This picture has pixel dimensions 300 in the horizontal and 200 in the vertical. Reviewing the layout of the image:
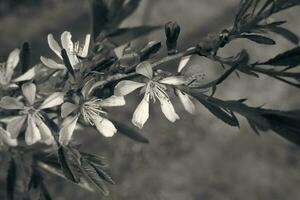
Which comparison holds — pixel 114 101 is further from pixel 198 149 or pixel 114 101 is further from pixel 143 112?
pixel 198 149

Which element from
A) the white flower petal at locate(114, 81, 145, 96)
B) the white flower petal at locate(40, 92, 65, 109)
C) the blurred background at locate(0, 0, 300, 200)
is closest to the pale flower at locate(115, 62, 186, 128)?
the white flower petal at locate(114, 81, 145, 96)

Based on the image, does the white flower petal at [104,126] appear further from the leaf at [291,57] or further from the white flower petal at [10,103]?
the leaf at [291,57]

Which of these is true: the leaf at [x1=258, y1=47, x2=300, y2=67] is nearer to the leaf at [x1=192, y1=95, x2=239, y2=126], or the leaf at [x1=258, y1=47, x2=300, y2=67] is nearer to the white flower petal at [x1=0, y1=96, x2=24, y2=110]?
the leaf at [x1=192, y1=95, x2=239, y2=126]

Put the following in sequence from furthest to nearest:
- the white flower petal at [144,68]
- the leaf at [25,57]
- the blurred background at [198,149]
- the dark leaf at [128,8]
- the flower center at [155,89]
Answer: the blurred background at [198,149] < the dark leaf at [128,8] < the leaf at [25,57] < the flower center at [155,89] < the white flower petal at [144,68]

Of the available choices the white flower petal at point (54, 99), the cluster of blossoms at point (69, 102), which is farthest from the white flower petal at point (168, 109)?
the white flower petal at point (54, 99)

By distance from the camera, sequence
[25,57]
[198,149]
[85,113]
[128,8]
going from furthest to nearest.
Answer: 1. [198,149]
2. [128,8]
3. [25,57]
4. [85,113]

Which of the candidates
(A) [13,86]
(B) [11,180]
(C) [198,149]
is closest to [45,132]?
(A) [13,86]
